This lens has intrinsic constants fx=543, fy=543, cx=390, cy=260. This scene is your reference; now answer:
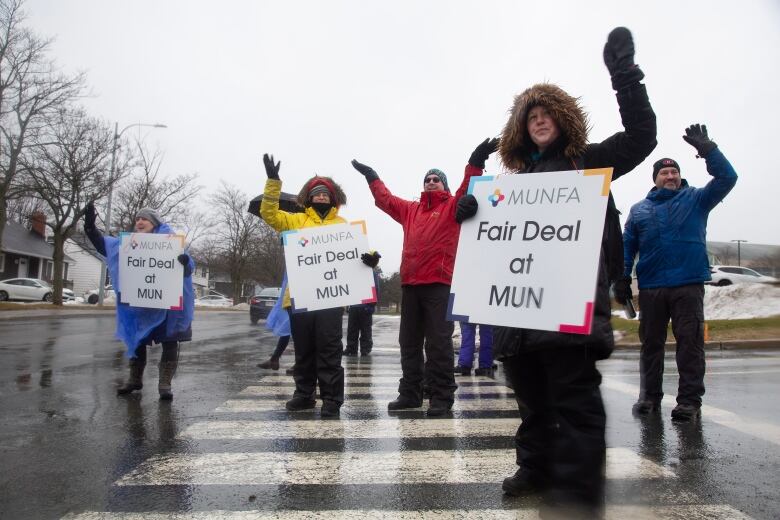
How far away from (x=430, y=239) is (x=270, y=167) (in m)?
1.53

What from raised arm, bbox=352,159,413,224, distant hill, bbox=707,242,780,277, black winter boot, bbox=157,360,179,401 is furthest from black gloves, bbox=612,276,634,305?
distant hill, bbox=707,242,780,277

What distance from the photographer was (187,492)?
2.72 metres

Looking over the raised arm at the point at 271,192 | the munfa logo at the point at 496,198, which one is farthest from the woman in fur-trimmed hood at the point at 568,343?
the raised arm at the point at 271,192

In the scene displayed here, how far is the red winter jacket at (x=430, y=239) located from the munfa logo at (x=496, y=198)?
168 centimetres

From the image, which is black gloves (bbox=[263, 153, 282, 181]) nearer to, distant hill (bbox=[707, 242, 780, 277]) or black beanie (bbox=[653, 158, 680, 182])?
black beanie (bbox=[653, 158, 680, 182])

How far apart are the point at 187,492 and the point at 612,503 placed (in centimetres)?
208

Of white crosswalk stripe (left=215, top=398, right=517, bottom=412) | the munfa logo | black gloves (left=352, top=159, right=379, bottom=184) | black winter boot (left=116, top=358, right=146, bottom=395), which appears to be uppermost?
black gloves (left=352, top=159, right=379, bottom=184)

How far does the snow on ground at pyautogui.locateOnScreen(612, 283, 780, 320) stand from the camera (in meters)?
16.6

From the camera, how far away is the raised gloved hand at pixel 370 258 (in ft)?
15.5

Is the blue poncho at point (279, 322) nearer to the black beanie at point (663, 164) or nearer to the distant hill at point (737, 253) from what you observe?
the black beanie at point (663, 164)

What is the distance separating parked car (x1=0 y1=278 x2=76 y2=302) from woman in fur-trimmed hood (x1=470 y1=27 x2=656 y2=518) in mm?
39115

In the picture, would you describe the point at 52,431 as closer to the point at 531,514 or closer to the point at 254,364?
the point at 531,514

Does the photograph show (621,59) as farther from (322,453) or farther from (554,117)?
(322,453)

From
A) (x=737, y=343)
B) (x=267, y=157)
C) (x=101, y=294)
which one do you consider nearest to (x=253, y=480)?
(x=267, y=157)
